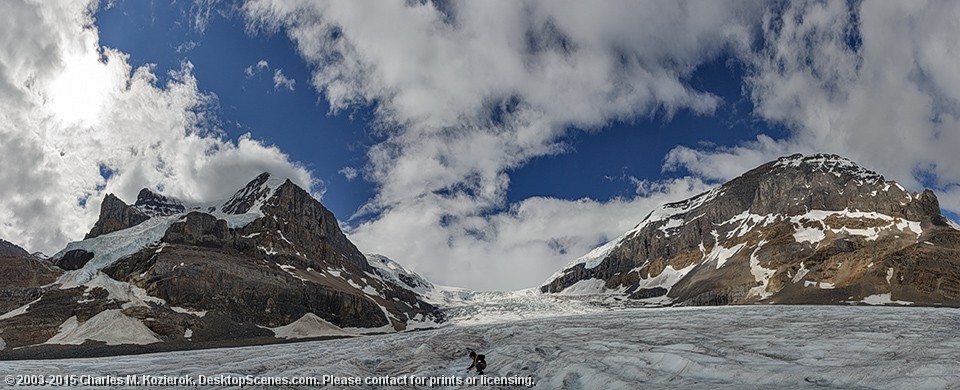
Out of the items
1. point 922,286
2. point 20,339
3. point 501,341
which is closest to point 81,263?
point 20,339

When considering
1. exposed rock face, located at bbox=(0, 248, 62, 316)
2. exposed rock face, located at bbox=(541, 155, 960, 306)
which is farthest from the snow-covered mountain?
exposed rock face, located at bbox=(541, 155, 960, 306)

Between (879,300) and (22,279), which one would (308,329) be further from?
(879,300)

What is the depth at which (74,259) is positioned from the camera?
148375 millimetres

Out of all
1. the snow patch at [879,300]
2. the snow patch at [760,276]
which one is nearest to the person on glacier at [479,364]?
the snow patch at [879,300]

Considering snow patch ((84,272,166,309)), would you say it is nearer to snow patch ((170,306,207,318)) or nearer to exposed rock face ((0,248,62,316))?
snow patch ((170,306,207,318))

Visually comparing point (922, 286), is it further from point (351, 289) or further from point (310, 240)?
point (310, 240)

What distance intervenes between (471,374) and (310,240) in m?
183

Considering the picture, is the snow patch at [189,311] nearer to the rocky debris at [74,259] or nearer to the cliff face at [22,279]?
the cliff face at [22,279]

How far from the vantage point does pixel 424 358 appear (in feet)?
107

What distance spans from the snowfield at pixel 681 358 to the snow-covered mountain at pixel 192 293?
8039cm

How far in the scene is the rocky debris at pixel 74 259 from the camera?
147 metres

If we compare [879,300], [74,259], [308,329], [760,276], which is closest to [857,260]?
[879,300]

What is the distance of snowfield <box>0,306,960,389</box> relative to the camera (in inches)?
778

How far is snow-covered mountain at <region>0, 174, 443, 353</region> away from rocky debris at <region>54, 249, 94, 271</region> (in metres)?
0.29
